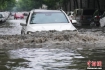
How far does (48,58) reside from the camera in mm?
8477

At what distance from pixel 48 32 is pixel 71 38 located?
1.07 m

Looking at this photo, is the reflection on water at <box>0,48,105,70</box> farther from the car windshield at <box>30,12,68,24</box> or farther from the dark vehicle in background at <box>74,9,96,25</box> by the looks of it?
the dark vehicle in background at <box>74,9,96,25</box>

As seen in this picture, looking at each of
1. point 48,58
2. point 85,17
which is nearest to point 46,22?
point 48,58

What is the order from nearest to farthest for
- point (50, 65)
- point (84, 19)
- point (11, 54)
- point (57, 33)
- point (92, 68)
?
point (92, 68), point (50, 65), point (11, 54), point (57, 33), point (84, 19)

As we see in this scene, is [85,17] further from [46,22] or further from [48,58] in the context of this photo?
[48,58]

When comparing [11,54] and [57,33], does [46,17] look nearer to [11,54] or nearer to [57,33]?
[57,33]

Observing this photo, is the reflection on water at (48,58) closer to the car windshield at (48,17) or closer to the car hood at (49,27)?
the car hood at (49,27)

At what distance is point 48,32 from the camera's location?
1164cm

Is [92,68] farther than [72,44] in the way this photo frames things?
No

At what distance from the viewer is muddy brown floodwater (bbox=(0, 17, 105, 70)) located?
24.5ft

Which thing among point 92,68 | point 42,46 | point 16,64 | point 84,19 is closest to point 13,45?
point 42,46

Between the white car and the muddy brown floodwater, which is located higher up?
the white car

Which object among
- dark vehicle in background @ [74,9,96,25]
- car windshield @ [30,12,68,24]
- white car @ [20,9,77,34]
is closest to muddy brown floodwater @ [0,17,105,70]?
white car @ [20,9,77,34]

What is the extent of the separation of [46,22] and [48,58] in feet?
15.5
